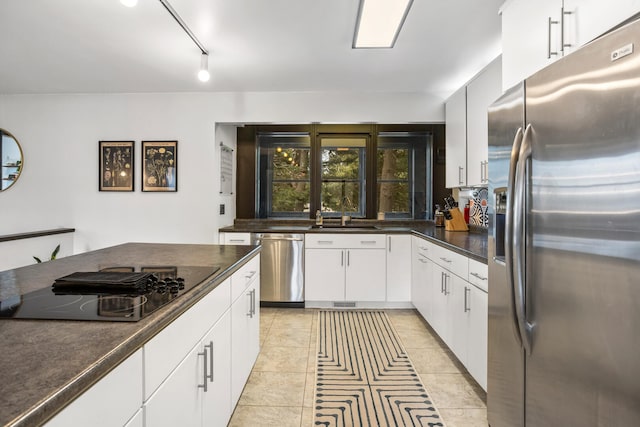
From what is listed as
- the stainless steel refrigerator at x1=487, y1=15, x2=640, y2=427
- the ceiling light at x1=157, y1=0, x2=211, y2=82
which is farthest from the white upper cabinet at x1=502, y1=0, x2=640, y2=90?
the ceiling light at x1=157, y1=0, x2=211, y2=82

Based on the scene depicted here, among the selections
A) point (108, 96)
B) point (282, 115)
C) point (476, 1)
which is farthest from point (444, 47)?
point (108, 96)

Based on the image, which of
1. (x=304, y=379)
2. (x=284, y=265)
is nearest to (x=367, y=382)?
(x=304, y=379)

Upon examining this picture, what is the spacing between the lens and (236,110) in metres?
4.18

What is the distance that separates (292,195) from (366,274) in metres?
1.40

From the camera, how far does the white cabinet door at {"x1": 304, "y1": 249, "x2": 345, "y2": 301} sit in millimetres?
4066

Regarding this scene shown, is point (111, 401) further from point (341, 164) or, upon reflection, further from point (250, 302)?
point (341, 164)

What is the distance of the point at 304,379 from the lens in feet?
8.12

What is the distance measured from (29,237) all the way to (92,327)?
145 inches

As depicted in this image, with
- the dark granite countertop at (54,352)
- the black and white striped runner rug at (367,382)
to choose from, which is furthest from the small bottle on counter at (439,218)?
the dark granite countertop at (54,352)

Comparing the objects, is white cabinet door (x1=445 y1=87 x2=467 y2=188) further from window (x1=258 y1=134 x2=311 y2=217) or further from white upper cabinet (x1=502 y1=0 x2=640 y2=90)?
window (x1=258 y1=134 x2=311 y2=217)

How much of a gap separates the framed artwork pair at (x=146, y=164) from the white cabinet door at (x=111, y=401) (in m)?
3.59

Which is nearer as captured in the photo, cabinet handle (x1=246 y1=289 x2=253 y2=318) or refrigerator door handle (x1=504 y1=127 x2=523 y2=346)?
refrigerator door handle (x1=504 y1=127 x2=523 y2=346)

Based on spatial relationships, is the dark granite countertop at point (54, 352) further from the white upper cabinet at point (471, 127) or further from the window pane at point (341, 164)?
the window pane at point (341, 164)

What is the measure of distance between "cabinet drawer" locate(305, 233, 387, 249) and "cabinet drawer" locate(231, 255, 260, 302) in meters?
1.56
